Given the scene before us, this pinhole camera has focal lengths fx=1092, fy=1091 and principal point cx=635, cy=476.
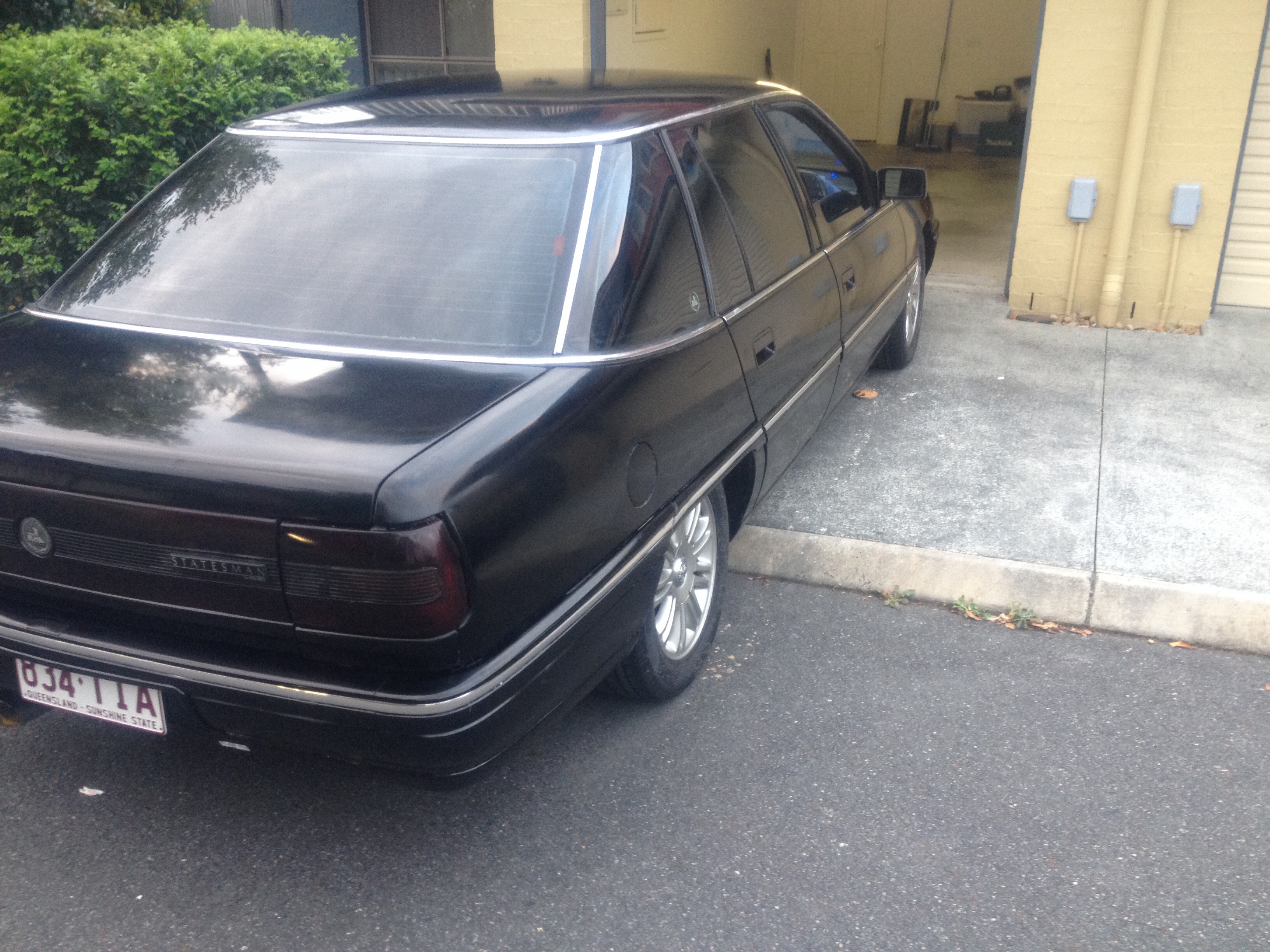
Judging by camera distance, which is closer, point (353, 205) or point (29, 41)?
point (353, 205)

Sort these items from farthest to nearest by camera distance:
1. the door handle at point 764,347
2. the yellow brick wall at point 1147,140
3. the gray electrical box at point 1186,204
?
the gray electrical box at point 1186,204 < the yellow brick wall at point 1147,140 < the door handle at point 764,347

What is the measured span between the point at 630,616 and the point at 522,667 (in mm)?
527

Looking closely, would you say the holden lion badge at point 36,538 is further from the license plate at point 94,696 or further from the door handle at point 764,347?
the door handle at point 764,347

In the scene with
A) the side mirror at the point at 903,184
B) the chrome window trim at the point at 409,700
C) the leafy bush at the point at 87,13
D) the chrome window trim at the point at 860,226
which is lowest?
the chrome window trim at the point at 409,700

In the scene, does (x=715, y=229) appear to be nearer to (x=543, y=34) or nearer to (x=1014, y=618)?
(x=1014, y=618)

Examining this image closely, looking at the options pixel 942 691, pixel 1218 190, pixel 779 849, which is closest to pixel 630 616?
pixel 779 849

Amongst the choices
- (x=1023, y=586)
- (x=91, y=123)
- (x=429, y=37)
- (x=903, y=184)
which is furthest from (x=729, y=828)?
(x=429, y=37)

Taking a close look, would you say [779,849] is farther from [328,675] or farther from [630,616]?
[328,675]

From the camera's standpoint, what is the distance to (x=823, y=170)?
4.86 meters

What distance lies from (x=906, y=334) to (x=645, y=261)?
327 centimetres

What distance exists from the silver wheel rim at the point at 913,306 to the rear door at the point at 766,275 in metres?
1.65

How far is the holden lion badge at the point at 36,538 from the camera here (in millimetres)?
2414

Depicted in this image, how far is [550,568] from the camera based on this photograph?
2471mm

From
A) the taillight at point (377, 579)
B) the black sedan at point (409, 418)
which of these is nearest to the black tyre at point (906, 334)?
the black sedan at point (409, 418)
